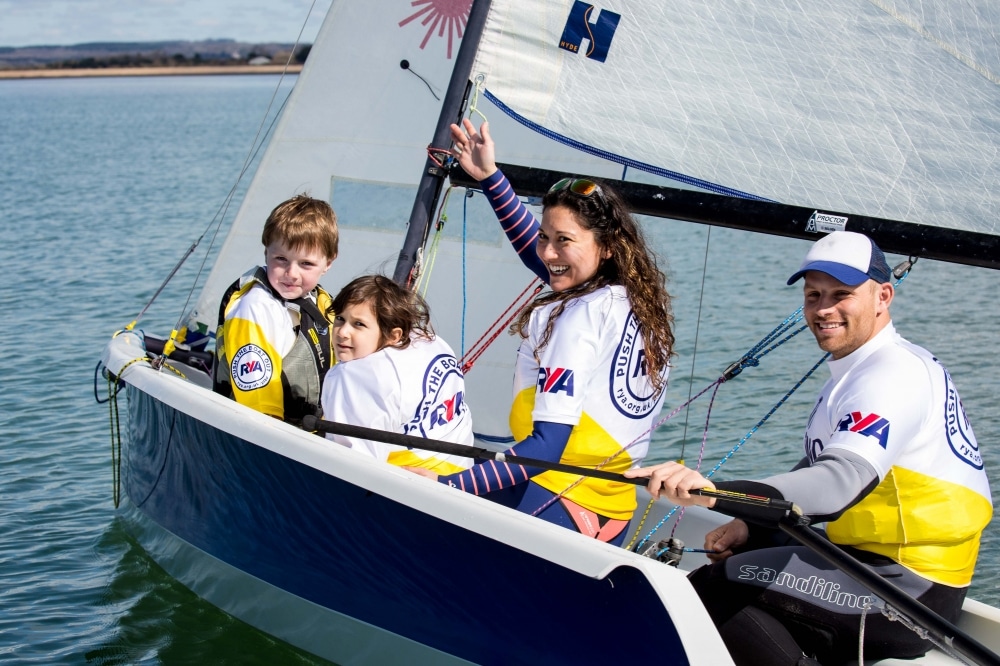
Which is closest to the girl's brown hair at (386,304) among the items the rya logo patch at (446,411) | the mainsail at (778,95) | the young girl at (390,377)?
the young girl at (390,377)

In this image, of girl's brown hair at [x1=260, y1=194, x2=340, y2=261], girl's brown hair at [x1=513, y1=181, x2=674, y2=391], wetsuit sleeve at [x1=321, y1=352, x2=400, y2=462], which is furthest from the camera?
girl's brown hair at [x1=260, y1=194, x2=340, y2=261]

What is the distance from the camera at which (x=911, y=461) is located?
213 cm

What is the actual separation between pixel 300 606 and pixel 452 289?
1654 mm

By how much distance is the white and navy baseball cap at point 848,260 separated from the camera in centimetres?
219

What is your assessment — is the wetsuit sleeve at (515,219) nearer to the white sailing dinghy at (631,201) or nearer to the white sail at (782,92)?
the white sailing dinghy at (631,201)

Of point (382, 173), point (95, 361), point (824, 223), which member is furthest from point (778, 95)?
point (95, 361)

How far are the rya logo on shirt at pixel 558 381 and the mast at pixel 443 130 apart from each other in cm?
117

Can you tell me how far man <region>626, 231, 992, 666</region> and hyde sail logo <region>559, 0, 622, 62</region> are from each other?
1.22m

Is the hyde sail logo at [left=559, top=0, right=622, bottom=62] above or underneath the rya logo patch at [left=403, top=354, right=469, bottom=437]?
above

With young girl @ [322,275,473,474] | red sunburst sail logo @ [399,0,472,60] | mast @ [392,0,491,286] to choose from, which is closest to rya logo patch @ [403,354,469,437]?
young girl @ [322,275,473,474]

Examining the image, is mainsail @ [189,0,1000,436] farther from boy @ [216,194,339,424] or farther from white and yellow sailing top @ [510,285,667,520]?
white and yellow sailing top @ [510,285,667,520]

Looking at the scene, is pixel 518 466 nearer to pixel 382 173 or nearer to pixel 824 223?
pixel 824 223

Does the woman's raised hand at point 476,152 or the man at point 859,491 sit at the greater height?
the woman's raised hand at point 476,152

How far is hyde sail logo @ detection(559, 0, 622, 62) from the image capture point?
3.22 meters
